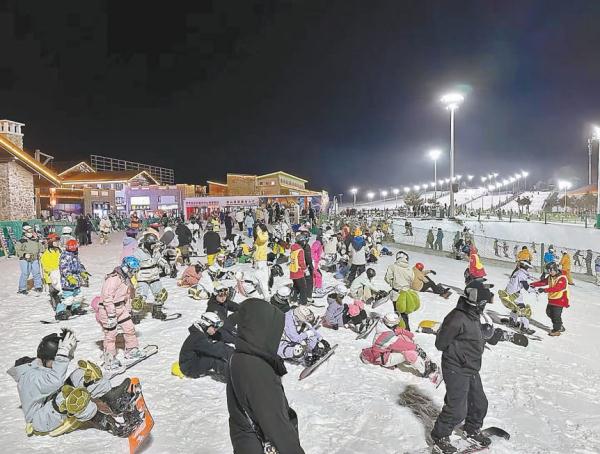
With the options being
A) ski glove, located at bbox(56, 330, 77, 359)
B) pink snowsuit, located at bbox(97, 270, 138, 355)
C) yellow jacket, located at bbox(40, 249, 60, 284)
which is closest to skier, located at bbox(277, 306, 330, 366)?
pink snowsuit, located at bbox(97, 270, 138, 355)

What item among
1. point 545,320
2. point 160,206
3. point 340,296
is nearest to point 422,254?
point 545,320

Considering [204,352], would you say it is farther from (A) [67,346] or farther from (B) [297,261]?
(B) [297,261]

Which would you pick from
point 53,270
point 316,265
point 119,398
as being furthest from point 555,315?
point 53,270

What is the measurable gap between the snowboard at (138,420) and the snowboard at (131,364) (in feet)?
3.75

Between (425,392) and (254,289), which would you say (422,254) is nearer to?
(254,289)

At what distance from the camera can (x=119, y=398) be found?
4102 millimetres

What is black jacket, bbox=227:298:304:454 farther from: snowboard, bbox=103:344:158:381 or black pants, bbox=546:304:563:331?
black pants, bbox=546:304:563:331

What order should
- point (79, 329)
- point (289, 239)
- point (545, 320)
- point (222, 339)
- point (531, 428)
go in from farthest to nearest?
point (289, 239) → point (545, 320) → point (79, 329) → point (222, 339) → point (531, 428)

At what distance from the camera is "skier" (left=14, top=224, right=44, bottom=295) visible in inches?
394

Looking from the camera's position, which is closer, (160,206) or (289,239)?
(289,239)

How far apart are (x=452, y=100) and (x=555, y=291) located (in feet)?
107

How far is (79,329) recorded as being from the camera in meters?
7.52

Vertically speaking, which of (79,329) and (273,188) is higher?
(273,188)

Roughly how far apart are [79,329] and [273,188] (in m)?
42.7
